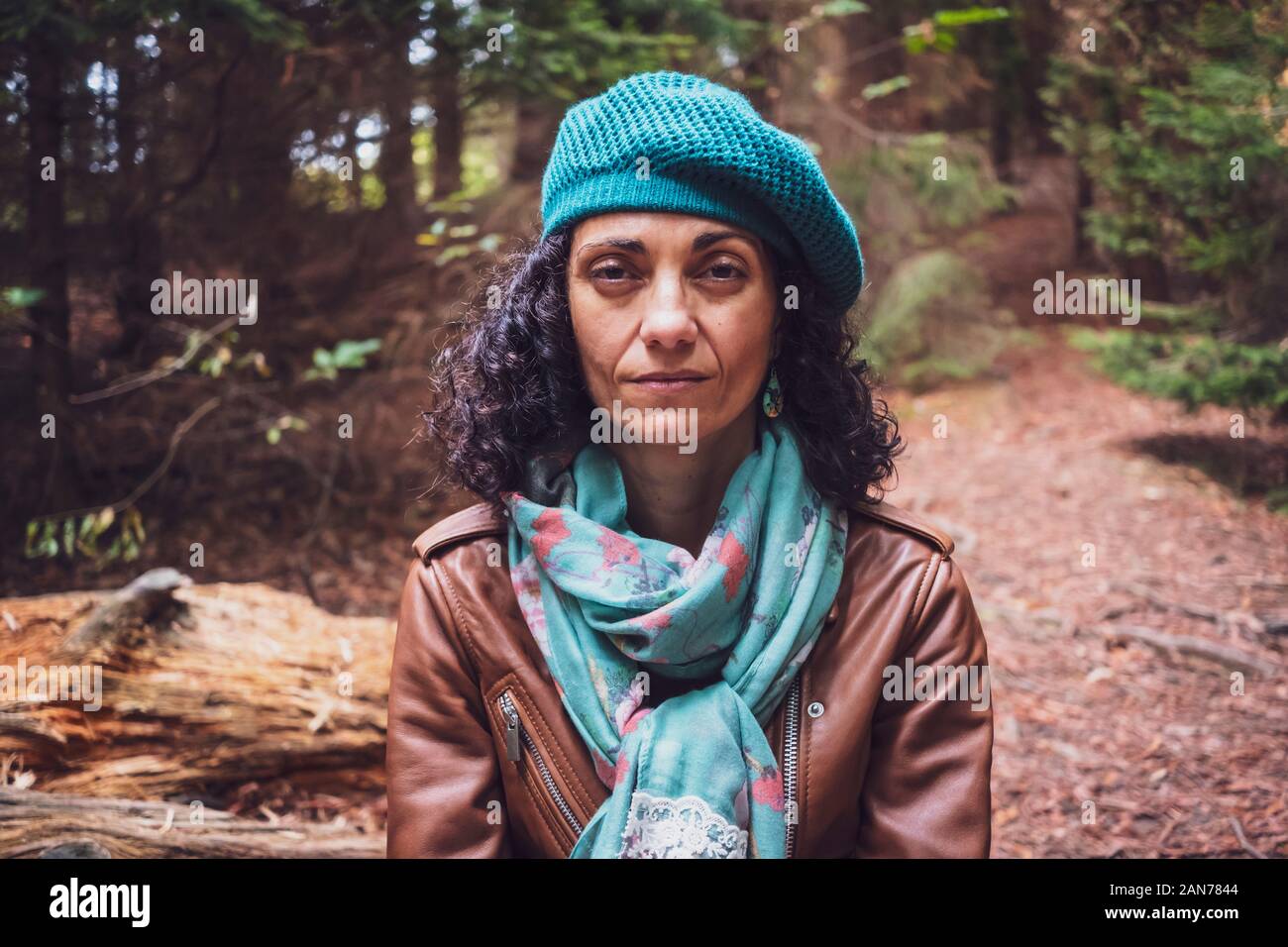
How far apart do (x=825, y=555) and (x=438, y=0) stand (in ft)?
A: 10.9

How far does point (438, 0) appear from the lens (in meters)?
3.88

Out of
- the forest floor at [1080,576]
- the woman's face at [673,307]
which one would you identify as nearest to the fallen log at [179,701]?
the forest floor at [1080,576]

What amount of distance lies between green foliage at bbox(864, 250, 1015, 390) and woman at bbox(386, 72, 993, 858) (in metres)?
5.44

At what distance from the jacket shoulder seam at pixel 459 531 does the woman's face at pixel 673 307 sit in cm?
40

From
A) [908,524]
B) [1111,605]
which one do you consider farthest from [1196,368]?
[908,524]

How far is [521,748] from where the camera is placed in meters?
1.79

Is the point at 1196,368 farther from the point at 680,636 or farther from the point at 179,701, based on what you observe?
the point at 179,701

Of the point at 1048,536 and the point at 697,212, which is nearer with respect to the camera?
the point at 697,212

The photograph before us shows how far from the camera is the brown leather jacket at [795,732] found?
1.73 m

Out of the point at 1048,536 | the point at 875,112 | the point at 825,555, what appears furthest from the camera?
the point at 875,112

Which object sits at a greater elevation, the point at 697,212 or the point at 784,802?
the point at 697,212

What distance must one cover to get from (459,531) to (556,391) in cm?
37
